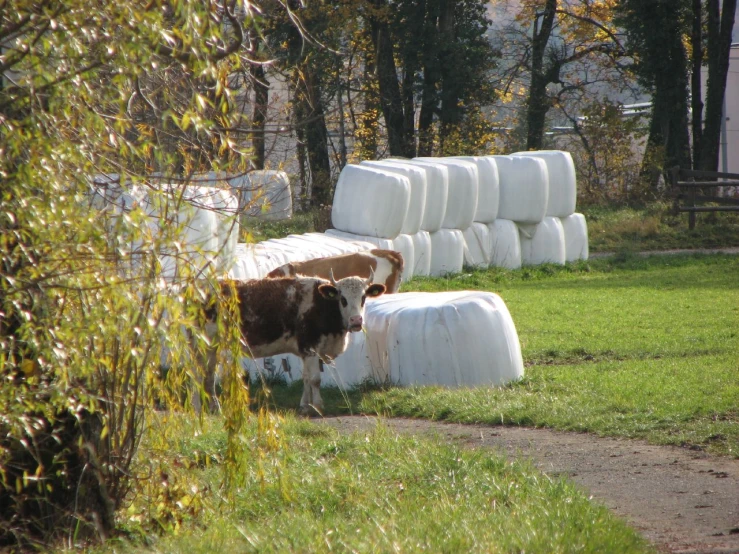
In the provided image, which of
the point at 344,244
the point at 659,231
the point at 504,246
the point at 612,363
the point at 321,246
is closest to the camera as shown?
the point at 612,363

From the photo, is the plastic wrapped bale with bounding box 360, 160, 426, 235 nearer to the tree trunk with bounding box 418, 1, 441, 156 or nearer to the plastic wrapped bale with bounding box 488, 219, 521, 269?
the plastic wrapped bale with bounding box 488, 219, 521, 269

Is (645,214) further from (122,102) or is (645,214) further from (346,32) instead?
(122,102)

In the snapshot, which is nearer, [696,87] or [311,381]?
[311,381]

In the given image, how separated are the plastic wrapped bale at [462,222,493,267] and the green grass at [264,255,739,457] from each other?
62 centimetres

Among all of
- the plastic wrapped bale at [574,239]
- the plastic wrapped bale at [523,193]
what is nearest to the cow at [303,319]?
the plastic wrapped bale at [523,193]

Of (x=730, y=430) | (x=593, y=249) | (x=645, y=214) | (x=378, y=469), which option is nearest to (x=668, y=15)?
(x=645, y=214)

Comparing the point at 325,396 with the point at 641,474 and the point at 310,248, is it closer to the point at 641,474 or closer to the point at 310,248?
the point at 641,474

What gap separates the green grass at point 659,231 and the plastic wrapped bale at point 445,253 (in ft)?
17.6

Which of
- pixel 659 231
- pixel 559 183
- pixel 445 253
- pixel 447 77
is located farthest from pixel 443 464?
pixel 447 77

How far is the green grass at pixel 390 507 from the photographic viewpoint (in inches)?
192

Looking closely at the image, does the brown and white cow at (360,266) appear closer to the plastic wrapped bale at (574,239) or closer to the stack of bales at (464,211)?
the stack of bales at (464,211)

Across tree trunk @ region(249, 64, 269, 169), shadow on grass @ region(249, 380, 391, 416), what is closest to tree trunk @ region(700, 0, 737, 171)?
tree trunk @ region(249, 64, 269, 169)

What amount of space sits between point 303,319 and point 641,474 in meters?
4.27

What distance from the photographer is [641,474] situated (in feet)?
21.6
